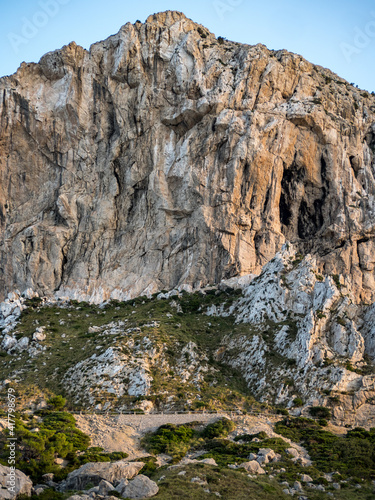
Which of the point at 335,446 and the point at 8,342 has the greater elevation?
the point at 8,342

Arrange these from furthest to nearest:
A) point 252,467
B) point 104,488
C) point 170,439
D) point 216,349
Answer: point 216,349 → point 170,439 → point 252,467 → point 104,488

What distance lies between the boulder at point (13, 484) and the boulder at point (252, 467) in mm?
13259

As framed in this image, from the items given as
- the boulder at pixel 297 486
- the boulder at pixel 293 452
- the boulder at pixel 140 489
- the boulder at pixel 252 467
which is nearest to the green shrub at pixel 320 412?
the boulder at pixel 293 452

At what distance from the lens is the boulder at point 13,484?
31.6m

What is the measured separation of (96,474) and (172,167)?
5938 centimetres

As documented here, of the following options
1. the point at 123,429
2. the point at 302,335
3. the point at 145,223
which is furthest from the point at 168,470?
the point at 145,223

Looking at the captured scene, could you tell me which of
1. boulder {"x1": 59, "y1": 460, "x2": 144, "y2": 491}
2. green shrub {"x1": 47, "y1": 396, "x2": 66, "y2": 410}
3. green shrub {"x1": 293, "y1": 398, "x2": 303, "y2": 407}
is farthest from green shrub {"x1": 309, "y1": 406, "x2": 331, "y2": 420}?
boulder {"x1": 59, "y1": 460, "x2": 144, "y2": 491}

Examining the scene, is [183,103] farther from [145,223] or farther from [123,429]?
[123,429]

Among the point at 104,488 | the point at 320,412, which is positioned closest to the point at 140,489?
the point at 104,488

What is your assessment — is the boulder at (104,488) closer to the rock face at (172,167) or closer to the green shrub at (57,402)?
the green shrub at (57,402)

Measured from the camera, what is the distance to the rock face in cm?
8606

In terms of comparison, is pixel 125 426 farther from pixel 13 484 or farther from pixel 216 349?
pixel 216 349

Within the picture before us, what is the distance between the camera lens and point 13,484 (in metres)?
32.2

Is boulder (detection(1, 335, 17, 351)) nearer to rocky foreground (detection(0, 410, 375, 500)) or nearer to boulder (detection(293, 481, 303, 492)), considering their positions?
rocky foreground (detection(0, 410, 375, 500))
